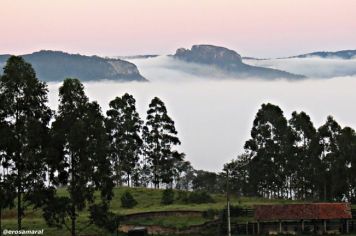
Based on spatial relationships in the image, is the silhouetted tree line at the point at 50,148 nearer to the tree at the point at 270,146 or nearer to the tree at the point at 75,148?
the tree at the point at 75,148

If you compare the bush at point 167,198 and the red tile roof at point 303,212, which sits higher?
the bush at point 167,198

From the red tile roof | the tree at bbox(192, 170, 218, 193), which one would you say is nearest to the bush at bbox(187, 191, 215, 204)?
the red tile roof

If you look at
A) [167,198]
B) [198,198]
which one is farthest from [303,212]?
[167,198]

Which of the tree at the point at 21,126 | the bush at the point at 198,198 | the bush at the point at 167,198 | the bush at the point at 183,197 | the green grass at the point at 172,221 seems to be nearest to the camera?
the tree at the point at 21,126

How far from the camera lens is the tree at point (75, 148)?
49625 millimetres

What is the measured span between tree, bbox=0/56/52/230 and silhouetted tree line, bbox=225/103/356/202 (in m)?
46.8

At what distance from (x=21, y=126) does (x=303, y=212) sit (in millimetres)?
35742

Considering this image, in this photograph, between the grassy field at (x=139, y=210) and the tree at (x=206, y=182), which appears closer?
the grassy field at (x=139, y=210)

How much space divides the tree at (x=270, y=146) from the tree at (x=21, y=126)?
5941cm

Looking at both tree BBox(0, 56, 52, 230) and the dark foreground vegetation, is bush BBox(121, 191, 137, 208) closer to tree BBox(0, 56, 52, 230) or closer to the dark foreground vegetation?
the dark foreground vegetation

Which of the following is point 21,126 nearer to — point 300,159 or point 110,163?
point 110,163

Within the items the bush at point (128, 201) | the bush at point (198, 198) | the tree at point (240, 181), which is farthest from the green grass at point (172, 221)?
the tree at point (240, 181)

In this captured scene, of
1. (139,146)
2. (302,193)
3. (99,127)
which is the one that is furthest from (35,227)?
(302,193)

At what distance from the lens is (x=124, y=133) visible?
108375 millimetres
